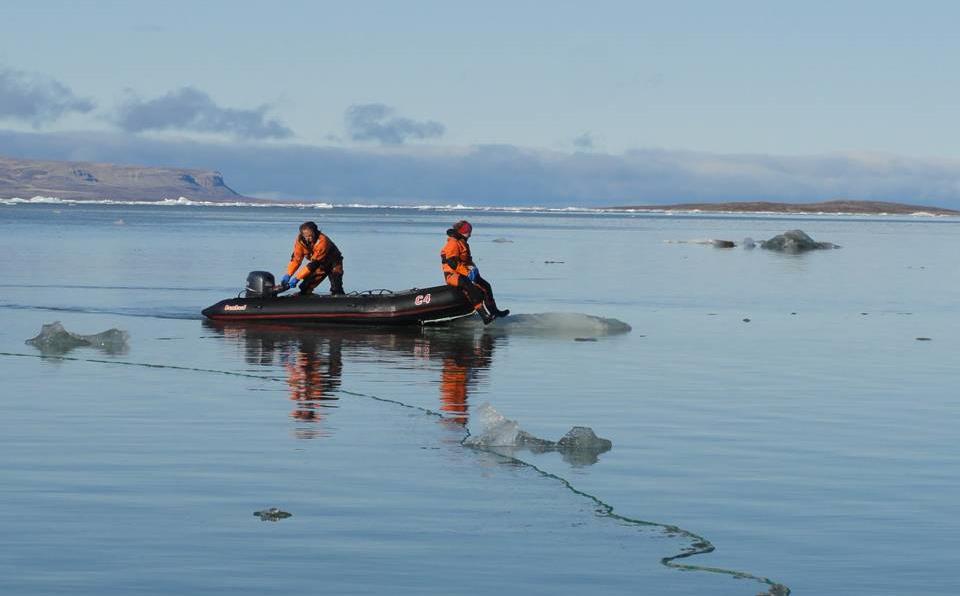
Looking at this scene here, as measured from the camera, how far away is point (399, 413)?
17391mm

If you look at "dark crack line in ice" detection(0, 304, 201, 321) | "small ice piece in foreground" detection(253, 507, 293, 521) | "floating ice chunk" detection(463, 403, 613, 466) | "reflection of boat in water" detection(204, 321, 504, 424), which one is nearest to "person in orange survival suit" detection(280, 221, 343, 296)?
"reflection of boat in water" detection(204, 321, 504, 424)

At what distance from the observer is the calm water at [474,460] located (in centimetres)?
1004

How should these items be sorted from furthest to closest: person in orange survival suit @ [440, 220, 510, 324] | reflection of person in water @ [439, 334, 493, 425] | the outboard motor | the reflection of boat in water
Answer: the outboard motor
person in orange survival suit @ [440, 220, 510, 324]
the reflection of boat in water
reflection of person in water @ [439, 334, 493, 425]

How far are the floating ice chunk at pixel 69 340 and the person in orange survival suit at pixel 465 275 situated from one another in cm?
647

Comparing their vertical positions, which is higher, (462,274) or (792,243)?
(462,274)

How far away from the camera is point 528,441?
14750 mm

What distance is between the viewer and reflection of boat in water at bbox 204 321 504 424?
19.0 m

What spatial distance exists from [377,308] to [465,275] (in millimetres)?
1834

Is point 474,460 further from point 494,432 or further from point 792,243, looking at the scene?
point 792,243

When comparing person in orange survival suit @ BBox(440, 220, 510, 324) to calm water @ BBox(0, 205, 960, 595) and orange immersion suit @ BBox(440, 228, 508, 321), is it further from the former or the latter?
calm water @ BBox(0, 205, 960, 595)

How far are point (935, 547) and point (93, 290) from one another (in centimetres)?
3194

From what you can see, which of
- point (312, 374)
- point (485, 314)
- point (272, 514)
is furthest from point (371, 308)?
point (272, 514)

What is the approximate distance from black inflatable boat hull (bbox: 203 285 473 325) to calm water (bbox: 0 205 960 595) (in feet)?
1.11

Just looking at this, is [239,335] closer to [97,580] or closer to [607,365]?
[607,365]
